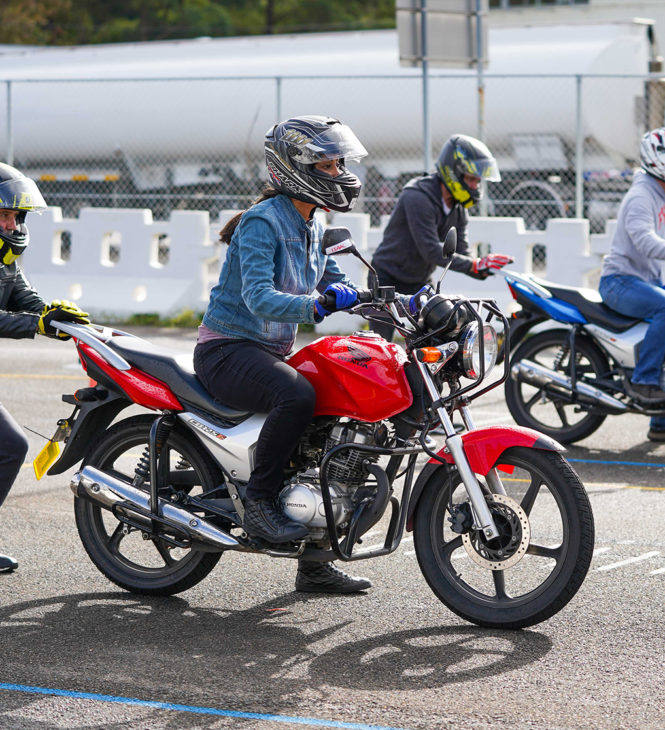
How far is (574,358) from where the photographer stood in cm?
912

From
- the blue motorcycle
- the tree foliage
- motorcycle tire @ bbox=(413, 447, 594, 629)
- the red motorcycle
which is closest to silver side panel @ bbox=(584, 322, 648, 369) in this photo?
the blue motorcycle

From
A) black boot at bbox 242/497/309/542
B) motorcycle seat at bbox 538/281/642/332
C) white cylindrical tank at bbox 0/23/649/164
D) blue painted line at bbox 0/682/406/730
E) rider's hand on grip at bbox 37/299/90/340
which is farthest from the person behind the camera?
white cylindrical tank at bbox 0/23/649/164

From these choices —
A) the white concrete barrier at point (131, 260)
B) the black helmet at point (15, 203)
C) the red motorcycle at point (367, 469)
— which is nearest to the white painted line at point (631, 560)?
the red motorcycle at point (367, 469)

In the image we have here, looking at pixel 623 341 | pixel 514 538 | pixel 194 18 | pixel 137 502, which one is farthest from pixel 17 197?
pixel 194 18

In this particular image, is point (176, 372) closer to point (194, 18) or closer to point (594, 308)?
point (594, 308)

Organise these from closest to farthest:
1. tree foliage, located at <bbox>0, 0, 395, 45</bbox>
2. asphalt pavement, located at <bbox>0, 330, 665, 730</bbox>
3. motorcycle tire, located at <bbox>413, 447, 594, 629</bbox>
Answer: asphalt pavement, located at <bbox>0, 330, 665, 730</bbox>
motorcycle tire, located at <bbox>413, 447, 594, 629</bbox>
tree foliage, located at <bbox>0, 0, 395, 45</bbox>

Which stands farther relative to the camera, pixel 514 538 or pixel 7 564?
pixel 7 564

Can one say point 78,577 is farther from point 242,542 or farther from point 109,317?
point 109,317

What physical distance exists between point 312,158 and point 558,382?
422 cm

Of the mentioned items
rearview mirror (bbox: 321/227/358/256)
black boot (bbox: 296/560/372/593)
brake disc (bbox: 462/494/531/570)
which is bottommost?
black boot (bbox: 296/560/372/593)

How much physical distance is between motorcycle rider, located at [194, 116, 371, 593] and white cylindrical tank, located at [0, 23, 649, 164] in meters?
14.8

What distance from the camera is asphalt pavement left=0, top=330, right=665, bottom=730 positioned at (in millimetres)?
4457

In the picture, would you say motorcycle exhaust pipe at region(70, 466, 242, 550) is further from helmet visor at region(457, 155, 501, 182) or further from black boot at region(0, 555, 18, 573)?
helmet visor at region(457, 155, 501, 182)

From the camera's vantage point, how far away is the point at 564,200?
69.6 ft
